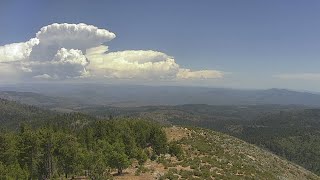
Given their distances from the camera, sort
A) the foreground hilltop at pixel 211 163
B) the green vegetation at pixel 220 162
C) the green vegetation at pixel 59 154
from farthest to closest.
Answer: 1. the green vegetation at pixel 59 154
2. the green vegetation at pixel 220 162
3. the foreground hilltop at pixel 211 163

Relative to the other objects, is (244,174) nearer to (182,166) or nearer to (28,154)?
(182,166)

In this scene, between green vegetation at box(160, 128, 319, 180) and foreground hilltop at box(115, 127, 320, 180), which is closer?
foreground hilltop at box(115, 127, 320, 180)

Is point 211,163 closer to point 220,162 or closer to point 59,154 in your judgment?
point 220,162

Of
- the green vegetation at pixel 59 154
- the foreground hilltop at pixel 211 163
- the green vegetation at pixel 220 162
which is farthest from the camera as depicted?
the green vegetation at pixel 59 154

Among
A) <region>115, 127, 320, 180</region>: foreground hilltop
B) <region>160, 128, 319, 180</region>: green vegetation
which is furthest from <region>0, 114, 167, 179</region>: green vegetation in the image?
<region>160, 128, 319, 180</region>: green vegetation

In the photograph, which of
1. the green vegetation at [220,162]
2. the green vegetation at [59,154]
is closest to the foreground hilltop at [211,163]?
the green vegetation at [220,162]

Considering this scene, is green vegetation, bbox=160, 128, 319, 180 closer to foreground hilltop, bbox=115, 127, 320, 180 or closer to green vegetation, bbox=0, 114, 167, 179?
foreground hilltop, bbox=115, 127, 320, 180

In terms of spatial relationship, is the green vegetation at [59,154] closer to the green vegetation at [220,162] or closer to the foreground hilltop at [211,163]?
the foreground hilltop at [211,163]

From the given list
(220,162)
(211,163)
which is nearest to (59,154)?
(211,163)
